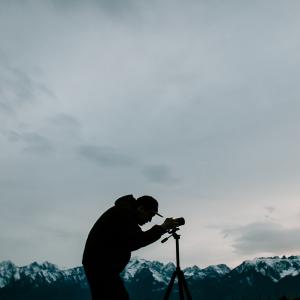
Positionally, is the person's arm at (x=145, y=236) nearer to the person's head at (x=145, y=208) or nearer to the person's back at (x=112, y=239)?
the person's back at (x=112, y=239)

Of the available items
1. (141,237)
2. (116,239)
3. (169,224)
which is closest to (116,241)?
(116,239)

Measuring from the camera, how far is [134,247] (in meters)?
7.57

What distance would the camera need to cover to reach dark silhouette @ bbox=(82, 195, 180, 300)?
736 cm

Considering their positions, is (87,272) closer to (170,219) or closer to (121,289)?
(121,289)

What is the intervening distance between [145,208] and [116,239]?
659 millimetres

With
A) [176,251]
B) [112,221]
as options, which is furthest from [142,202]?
[176,251]

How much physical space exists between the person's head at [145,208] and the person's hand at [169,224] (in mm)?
273

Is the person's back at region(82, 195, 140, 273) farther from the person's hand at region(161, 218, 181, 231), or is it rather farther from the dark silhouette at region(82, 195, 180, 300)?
the person's hand at region(161, 218, 181, 231)

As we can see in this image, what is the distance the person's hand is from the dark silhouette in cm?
6

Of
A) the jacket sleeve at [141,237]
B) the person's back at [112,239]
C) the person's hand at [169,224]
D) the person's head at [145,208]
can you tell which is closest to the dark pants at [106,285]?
the person's back at [112,239]

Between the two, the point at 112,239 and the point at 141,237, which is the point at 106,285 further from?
the point at 141,237

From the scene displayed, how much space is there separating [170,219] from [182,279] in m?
0.99

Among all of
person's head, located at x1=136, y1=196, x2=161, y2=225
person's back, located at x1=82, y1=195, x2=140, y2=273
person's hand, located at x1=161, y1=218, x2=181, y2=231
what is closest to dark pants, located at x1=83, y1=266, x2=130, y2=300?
person's back, located at x1=82, y1=195, x2=140, y2=273

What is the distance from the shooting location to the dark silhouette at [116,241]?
736 cm
